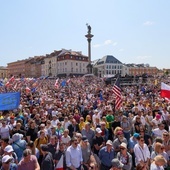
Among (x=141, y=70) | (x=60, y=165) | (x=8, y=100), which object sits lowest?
(x=60, y=165)

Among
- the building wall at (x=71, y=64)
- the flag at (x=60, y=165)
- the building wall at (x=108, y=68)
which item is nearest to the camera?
the flag at (x=60, y=165)

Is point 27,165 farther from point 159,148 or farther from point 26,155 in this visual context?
point 159,148

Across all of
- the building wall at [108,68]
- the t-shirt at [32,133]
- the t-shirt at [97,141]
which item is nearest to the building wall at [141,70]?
the building wall at [108,68]

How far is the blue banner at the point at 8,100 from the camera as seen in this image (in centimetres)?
1100

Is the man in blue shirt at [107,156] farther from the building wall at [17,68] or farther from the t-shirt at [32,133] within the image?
the building wall at [17,68]

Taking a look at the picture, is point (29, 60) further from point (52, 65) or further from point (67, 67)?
point (67, 67)

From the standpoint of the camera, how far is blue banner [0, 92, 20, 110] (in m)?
11.0

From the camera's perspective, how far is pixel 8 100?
36.7ft

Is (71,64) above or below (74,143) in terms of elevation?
above

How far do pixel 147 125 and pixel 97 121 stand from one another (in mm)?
1823

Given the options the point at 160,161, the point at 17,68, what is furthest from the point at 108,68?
the point at 160,161

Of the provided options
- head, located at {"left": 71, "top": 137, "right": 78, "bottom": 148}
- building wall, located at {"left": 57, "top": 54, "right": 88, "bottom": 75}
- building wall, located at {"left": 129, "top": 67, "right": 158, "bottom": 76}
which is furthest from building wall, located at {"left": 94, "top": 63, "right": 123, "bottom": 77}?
head, located at {"left": 71, "top": 137, "right": 78, "bottom": 148}

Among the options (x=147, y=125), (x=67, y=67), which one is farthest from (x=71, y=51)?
(x=147, y=125)

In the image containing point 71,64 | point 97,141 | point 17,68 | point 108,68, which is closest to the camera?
point 97,141
